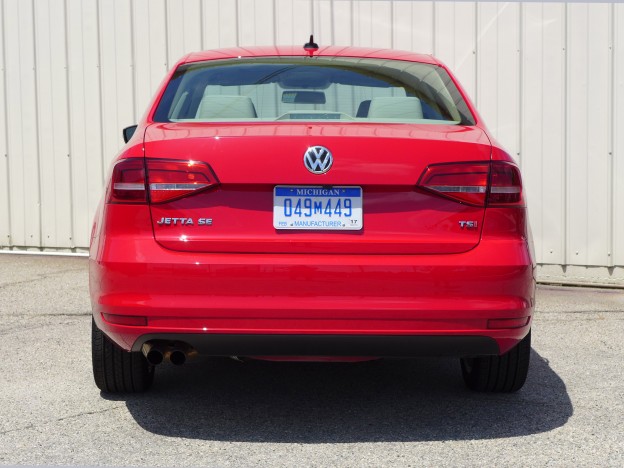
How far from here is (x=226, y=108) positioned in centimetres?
431

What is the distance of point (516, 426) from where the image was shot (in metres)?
4.12

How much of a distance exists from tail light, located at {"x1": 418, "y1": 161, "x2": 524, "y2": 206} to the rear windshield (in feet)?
1.82

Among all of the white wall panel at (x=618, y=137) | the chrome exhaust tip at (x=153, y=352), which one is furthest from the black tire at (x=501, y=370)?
the white wall panel at (x=618, y=137)

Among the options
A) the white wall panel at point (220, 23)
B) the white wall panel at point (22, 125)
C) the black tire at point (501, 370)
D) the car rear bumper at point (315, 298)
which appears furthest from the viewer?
the white wall panel at point (22, 125)

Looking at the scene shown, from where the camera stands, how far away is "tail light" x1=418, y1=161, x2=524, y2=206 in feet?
12.1

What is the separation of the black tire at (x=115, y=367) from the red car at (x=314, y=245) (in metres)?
0.54

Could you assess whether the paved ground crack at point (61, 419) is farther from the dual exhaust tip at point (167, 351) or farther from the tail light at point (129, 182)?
the tail light at point (129, 182)

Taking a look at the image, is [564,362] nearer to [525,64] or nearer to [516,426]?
[516,426]

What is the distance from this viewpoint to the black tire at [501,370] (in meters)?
4.49

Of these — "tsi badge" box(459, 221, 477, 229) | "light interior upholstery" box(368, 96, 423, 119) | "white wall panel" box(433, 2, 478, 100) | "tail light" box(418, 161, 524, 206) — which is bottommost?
"tsi badge" box(459, 221, 477, 229)

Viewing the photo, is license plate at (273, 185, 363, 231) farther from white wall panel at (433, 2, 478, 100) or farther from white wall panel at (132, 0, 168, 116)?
white wall panel at (132, 0, 168, 116)

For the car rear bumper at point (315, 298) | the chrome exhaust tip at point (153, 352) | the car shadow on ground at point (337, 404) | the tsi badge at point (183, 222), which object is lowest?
the car shadow on ground at point (337, 404)

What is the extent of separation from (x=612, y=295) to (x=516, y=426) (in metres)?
4.27

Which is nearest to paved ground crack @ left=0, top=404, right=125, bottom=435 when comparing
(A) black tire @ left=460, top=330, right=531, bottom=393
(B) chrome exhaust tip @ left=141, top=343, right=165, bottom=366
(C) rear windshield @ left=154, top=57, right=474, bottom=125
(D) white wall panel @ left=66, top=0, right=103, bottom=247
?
(B) chrome exhaust tip @ left=141, top=343, right=165, bottom=366
